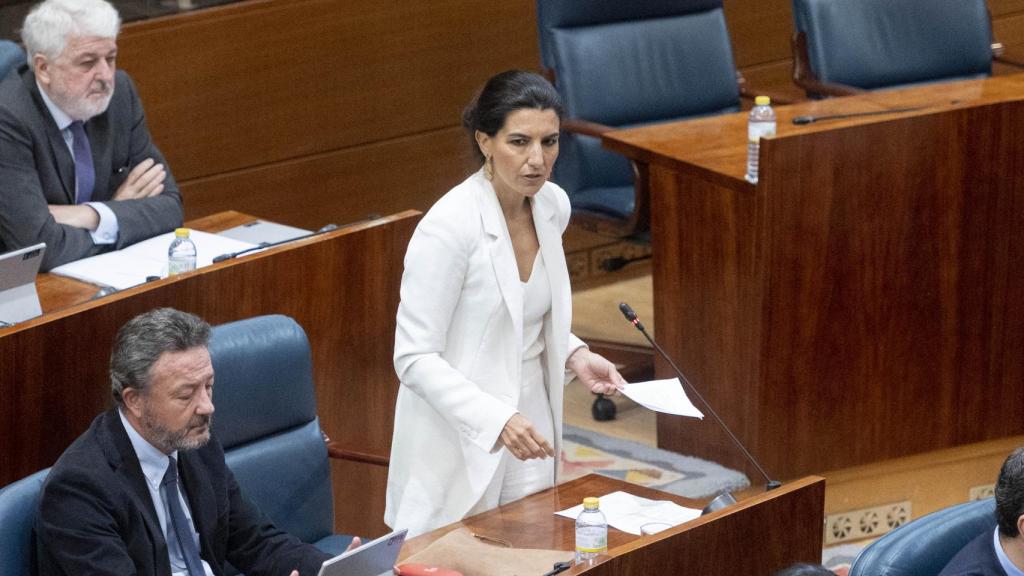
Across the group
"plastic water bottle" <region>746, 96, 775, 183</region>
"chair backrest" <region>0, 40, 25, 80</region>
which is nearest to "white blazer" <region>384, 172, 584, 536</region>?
"plastic water bottle" <region>746, 96, 775, 183</region>

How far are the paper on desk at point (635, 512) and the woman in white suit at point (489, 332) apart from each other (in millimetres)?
164

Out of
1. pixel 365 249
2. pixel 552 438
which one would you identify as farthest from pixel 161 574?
pixel 365 249

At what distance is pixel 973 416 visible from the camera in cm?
413

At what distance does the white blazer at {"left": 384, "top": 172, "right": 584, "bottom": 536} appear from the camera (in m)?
2.76

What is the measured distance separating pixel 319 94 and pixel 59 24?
1.54m

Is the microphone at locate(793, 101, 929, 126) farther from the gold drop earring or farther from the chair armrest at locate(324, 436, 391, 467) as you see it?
the chair armrest at locate(324, 436, 391, 467)

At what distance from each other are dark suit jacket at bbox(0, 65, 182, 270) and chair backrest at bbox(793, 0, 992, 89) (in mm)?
2201

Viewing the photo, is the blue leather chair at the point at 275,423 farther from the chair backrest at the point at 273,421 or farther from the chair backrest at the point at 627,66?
the chair backrest at the point at 627,66

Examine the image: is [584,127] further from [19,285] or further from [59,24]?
[19,285]

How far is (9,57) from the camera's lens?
12.9 ft

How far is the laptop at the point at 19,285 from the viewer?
305 centimetres

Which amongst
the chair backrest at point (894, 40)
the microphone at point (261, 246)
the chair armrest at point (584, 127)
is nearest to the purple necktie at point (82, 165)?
the microphone at point (261, 246)

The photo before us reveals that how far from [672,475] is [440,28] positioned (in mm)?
1889

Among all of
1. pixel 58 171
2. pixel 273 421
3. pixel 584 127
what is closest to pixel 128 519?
pixel 273 421
